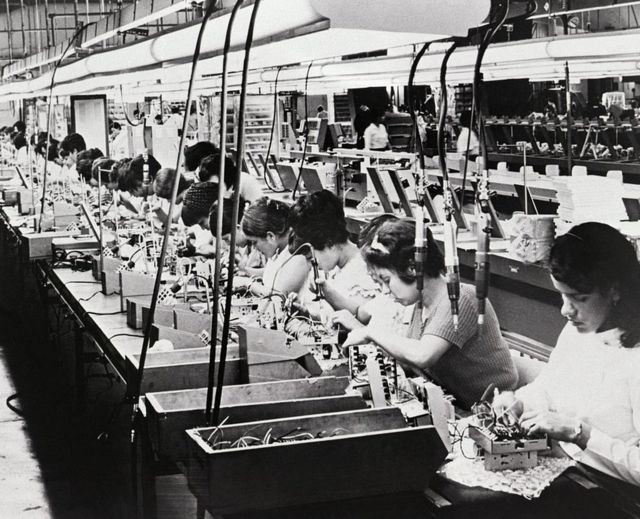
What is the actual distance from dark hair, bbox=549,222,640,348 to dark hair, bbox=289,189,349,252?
170cm

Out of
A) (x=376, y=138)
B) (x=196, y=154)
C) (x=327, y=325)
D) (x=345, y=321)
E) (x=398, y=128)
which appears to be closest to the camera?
(x=345, y=321)

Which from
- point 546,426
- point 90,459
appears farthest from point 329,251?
point 546,426

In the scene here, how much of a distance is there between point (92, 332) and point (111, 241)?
82.5 inches

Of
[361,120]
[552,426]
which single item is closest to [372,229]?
[552,426]

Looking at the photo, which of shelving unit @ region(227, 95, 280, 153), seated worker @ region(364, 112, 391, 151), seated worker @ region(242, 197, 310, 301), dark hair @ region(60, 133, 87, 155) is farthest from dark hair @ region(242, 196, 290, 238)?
seated worker @ region(364, 112, 391, 151)

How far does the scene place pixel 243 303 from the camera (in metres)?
4.35

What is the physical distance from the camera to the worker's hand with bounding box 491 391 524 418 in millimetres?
2463

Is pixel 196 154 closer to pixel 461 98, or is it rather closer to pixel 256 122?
pixel 256 122

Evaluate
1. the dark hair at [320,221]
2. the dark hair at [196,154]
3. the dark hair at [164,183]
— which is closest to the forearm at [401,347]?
the dark hair at [320,221]

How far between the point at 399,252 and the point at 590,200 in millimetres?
2868

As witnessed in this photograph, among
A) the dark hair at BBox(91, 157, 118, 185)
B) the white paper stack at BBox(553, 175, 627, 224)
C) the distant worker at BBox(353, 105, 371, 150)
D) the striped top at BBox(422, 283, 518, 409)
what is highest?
the distant worker at BBox(353, 105, 371, 150)

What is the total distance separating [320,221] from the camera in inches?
164

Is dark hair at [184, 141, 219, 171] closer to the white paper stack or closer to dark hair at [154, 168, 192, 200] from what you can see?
dark hair at [154, 168, 192, 200]

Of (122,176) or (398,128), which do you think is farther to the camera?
(398,128)
